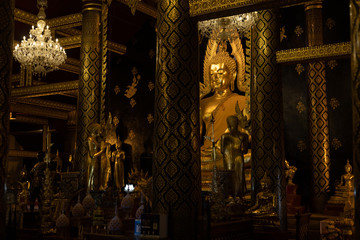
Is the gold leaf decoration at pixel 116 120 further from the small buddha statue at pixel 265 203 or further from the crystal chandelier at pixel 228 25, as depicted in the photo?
the small buddha statue at pixel 265 203

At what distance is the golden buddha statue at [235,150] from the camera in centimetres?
698

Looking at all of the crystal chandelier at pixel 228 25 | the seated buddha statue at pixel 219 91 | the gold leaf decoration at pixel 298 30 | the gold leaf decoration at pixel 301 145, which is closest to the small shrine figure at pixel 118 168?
the seated buddha statue at pixel 219 91

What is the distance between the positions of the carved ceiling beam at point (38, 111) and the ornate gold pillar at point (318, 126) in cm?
849

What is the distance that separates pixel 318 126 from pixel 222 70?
2.82 metres

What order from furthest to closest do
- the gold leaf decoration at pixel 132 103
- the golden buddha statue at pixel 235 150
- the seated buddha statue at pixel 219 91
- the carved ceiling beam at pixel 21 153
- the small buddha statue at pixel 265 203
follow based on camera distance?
the carved ceiling beam at pixel 21 153, the gold leaf decoration at pixel 132 103, the seated buddha statue at pixel 219 91, the golden buddha statue at pixel 235 150, the small buddha statue at pixel 265 203

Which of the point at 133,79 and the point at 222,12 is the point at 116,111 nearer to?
the point at 133,79

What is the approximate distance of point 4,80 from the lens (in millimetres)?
3055

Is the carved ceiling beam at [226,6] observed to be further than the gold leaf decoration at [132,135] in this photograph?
No

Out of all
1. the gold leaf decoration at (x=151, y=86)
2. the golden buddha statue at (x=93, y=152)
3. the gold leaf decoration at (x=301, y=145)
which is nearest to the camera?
the golden buddha statue at (x=93, y=152)

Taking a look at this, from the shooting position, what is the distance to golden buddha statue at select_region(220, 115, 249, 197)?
22.9 ft

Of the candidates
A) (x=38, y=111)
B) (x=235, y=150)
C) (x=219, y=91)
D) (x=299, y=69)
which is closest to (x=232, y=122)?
(x=235, y=150)

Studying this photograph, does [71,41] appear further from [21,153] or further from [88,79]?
[21,153]

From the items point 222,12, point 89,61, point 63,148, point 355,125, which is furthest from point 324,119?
point 63,148

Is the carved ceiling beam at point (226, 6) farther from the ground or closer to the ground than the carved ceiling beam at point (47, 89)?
closer to the ground
